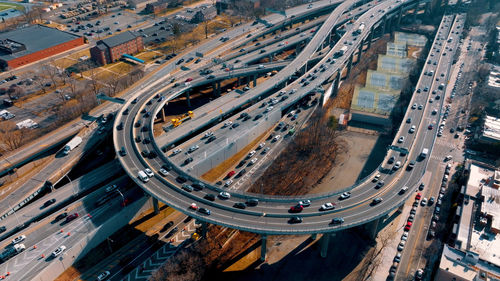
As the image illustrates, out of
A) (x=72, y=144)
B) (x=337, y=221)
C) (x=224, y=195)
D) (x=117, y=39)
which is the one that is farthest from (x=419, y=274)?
(x=117, y=39)

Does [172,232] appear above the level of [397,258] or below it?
above

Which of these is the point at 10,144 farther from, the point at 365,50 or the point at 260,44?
the point at 365,50

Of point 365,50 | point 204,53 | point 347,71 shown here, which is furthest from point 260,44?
point 365,50

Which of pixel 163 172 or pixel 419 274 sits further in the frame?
pixel 163 172

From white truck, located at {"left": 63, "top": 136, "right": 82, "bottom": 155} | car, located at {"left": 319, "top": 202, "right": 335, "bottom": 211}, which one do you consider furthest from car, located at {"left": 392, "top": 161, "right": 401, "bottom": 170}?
white truck, located at {"left": 63, "top": 136, "right": 82, "bottom": 155}

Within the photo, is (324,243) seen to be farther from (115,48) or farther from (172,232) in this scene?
(115,48)

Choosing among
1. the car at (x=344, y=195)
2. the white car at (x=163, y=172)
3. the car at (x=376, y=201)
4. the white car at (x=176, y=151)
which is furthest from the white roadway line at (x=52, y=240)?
the car at (x=376, y=201)

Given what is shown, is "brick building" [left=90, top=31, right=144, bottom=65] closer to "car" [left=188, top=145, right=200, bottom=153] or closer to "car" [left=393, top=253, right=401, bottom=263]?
"car" [left=188, top=145, right=200, bottom=153]
